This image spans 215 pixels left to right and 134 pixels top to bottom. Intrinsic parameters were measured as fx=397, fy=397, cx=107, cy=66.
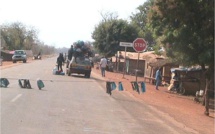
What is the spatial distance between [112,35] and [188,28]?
1907 inches

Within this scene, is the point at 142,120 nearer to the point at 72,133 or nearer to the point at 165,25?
the point at 72,133

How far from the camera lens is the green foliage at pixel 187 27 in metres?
15.0

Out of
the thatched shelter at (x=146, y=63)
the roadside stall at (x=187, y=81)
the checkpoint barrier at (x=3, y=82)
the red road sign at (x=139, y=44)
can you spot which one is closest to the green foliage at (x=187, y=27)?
the red road sign at (x=139, y=44)

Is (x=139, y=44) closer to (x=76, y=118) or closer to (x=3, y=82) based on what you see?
(x=3, y=82)

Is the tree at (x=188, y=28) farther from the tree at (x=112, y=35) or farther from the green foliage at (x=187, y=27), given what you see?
the tree at (x=112, y=35)

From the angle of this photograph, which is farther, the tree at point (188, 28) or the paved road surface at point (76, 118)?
the tree at point (188, 28)

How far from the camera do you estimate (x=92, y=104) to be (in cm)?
1423

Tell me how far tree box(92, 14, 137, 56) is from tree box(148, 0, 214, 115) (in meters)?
46.5

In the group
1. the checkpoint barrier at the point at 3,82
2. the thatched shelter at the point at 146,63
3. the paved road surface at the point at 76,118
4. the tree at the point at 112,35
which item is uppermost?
the tree at the point at 112,35

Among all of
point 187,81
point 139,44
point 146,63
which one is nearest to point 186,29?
point 139,44

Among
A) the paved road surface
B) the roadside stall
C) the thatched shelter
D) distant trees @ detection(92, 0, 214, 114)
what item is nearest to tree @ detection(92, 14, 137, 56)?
the thatched shelter

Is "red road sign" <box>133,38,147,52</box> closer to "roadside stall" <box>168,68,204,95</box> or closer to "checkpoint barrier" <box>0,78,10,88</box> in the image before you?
"roadside stall" <box>168,68,204,95</box>

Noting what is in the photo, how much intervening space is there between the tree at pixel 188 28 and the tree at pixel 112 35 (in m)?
46.5

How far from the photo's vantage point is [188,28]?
15.8 m
